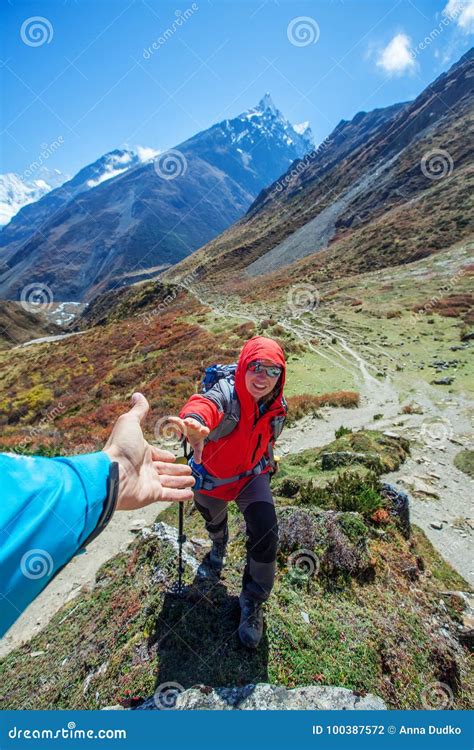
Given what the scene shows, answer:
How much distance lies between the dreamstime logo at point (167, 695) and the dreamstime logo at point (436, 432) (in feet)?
31.3

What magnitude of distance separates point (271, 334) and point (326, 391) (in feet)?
33.6

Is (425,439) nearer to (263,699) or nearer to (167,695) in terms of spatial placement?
(263,699)

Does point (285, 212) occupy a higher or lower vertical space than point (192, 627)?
higher

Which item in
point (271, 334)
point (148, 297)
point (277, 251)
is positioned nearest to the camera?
point (271, 334)

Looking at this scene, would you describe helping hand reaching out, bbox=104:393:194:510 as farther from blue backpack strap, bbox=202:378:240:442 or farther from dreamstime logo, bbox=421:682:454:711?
dreamstime logo, bbox=421:682:454:711

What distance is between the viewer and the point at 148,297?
200 feet

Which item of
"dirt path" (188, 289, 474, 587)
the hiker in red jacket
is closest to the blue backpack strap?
the hiker in red jacket

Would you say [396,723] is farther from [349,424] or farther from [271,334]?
[271,334]

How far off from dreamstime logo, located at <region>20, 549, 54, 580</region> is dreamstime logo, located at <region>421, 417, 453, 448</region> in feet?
36.4

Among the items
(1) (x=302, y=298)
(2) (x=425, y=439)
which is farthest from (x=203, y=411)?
(1) (x=302, y=298)

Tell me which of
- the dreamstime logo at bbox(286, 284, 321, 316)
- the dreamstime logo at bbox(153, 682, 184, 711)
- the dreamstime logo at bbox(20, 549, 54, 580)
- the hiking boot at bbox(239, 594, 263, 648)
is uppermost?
the dreamstime logo at bbox(20, 549, 54, 580)

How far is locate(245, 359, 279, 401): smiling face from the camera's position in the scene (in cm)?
329

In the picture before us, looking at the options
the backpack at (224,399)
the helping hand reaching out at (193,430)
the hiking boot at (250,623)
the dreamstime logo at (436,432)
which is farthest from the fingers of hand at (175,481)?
the dreamstime logo at (436,432)

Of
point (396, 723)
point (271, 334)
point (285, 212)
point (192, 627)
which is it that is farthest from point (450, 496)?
point (285, 212)
